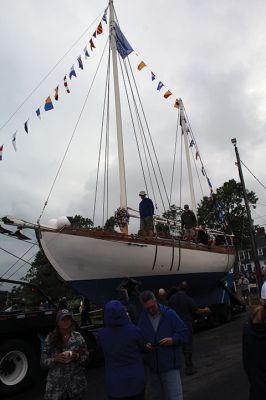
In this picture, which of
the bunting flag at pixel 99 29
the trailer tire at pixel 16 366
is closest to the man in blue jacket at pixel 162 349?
the trailer tire at pixel 16 366

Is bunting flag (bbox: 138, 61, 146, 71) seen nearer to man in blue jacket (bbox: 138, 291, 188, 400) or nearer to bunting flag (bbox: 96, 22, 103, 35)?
bunting flag (bbox: 96, 22, 103, 35)

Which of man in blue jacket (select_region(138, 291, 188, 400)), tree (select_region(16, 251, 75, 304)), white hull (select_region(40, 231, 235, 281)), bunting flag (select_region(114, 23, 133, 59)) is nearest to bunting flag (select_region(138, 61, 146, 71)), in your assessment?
bunting flag (select_region(114, 23, 133, 59))

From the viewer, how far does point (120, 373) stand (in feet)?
12.8

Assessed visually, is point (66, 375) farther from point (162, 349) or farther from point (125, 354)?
point (162, 349)

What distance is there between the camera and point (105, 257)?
11562 millimetres

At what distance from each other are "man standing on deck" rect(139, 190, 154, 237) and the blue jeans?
362 inches

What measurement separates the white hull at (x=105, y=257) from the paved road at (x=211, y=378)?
255 centimetres

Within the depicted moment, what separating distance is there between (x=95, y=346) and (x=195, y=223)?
767cm

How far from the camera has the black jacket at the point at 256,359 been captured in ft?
12.6

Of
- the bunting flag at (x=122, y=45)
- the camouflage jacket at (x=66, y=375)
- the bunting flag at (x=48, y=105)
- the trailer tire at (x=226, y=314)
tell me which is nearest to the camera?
the camouflage jacket at (x=66, y=375)

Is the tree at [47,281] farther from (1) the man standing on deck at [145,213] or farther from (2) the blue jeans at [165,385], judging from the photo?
(2) the blue jeans at [165,385]

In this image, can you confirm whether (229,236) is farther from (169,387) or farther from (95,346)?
(169,387)

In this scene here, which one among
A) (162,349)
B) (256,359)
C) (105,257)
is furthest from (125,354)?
(105,257)

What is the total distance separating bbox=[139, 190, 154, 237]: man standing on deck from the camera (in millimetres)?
13766
